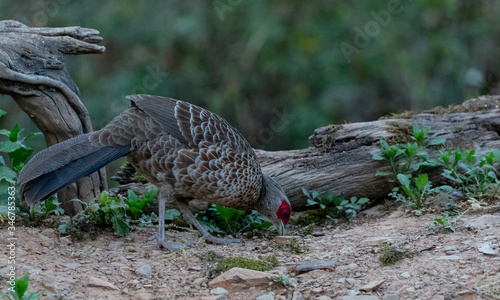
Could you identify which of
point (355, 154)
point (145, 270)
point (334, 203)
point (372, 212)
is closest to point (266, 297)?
point (145, 270)

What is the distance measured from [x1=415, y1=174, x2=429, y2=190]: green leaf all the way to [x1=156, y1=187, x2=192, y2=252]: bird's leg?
2.17 metres

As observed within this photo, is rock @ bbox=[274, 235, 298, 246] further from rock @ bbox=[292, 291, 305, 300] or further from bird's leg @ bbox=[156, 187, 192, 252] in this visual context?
rock @ bbox=[292, 291, 305, 300]

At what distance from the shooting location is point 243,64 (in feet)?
29.7

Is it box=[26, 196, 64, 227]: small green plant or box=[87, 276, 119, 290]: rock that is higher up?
box=[26, 196, 64, 227]: small green plant

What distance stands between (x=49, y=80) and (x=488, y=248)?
383 cm

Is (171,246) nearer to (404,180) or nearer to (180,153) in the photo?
(180,153)

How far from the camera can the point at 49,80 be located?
16.6 feet

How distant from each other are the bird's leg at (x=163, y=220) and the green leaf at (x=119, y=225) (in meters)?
0.28

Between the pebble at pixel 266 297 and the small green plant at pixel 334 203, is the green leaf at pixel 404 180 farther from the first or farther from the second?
the pebble at pixel 266 297

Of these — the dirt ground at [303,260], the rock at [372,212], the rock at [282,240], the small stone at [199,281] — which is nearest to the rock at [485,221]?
the dirt ground at [303,260]

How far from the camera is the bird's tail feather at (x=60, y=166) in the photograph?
4.45m

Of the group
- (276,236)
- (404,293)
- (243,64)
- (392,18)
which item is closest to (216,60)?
(243,64)

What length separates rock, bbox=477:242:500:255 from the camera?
157 inches

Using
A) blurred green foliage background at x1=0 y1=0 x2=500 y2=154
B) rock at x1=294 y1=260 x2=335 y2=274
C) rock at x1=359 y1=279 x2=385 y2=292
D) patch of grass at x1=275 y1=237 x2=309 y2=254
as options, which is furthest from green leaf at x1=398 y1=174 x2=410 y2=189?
blurred green foliage background at x1=0 y1=0 x2=500 y2=154
